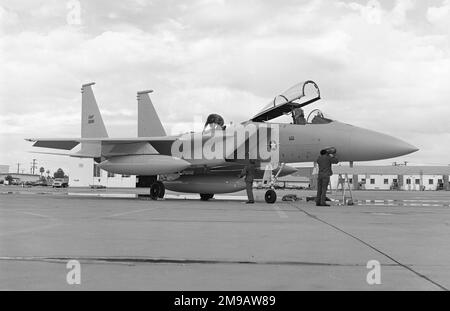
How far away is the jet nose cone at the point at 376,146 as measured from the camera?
13.9 meters

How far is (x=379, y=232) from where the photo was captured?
641cm

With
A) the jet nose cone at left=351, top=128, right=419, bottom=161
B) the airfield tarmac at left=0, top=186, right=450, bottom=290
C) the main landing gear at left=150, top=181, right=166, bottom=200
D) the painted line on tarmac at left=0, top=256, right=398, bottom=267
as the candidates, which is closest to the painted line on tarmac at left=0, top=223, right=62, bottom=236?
the airfield tarmac at left=0, top=186, right=450, bottom=290

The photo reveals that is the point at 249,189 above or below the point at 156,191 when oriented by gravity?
above

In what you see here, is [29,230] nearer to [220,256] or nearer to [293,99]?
[220,256]

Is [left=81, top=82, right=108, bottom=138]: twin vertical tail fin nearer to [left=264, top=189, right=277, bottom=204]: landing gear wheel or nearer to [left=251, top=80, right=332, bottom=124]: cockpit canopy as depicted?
[left=251, top=80, right=332, bottom=124]: cockpit canopy

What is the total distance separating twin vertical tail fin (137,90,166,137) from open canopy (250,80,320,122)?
23.3 ft

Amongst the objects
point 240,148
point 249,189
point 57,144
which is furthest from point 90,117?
point 249,189

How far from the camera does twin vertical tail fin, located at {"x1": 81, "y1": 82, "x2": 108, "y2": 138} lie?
71.2 feet

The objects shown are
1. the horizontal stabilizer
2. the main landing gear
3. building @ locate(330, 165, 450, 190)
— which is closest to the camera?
the main landing gear

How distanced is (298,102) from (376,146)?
313cm

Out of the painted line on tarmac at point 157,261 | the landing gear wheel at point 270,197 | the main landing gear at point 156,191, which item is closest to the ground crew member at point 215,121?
the main landing gear at point 156,191

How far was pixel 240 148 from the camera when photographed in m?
16.0
